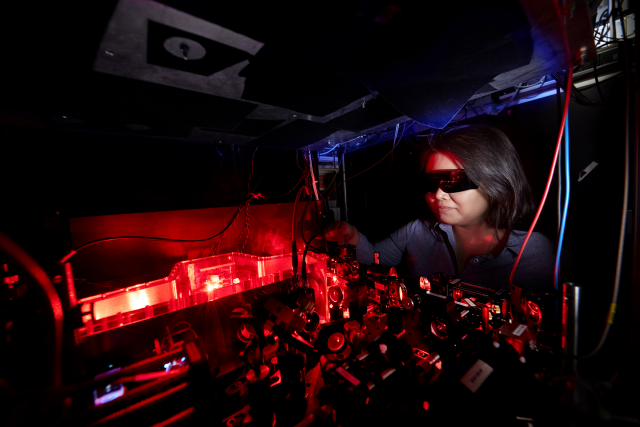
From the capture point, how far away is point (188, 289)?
5.13 feet

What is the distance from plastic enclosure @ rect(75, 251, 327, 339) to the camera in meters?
1.00

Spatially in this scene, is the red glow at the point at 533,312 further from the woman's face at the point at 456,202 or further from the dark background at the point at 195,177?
the woman's face at the point at 456,202

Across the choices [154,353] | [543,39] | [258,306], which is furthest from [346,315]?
[543,39]

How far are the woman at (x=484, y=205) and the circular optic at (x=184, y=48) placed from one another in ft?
5.21

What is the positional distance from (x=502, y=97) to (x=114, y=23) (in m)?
2.29

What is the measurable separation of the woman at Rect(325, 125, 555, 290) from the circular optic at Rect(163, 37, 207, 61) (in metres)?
1.59

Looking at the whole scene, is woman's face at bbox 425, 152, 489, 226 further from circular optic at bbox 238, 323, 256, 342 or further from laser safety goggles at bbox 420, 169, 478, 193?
circular optic at bbox 238, 323, 256, 342

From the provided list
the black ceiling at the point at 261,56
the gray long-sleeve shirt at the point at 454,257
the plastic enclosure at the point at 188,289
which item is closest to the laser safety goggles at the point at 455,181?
the black ceiling at the point at 261,56

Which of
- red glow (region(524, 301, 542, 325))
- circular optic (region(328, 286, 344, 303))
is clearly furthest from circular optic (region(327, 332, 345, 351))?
red glow (region(524, 301, 542, 325))

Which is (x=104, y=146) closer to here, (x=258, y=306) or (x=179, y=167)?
(x=179, y=167)

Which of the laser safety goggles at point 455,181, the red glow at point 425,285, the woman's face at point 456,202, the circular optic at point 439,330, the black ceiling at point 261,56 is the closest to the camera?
the black ceiling at point 261,56

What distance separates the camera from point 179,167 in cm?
204

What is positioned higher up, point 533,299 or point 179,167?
point 179,167

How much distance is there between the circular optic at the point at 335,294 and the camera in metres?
1.28
